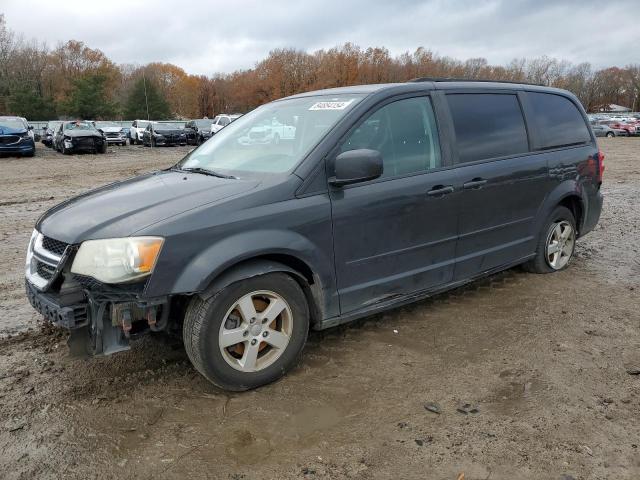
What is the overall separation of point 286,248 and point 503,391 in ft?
5.10

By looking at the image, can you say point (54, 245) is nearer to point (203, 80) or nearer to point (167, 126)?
point (167, 126)

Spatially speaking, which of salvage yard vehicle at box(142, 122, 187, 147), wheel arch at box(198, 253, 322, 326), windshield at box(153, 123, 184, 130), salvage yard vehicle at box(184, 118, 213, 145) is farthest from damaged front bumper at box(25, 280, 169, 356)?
salvage yard vehicle at box(184, 118, 213, 145)

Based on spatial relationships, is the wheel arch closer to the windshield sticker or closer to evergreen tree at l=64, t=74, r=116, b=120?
the windshield sticker

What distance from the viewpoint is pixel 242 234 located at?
9.76 feet

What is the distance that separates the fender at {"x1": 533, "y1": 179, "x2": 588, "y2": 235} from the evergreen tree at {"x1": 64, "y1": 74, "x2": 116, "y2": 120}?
58.9 metres

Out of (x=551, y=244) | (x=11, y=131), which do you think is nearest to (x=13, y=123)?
(x=11, y=131)

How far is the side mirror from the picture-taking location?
3219 millimetres

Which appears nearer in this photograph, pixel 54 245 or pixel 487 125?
pixel 54 245

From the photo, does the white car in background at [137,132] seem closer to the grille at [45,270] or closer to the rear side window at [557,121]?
the rear side window at [557,121]

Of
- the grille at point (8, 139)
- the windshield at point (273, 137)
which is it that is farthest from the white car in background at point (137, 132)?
the windshield at point (273, 137)

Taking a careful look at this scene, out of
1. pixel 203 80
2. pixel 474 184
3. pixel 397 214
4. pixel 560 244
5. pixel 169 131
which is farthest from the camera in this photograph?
pixel 203 80

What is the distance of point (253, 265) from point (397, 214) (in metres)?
1.13

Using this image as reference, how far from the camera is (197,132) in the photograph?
1325 inches

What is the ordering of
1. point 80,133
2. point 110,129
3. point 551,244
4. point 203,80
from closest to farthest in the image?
point 551,244 < point 80,133 < point 110,129 < point 203,80
